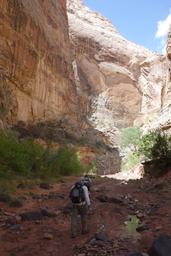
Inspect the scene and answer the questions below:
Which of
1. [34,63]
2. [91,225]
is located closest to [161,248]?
[91,225]

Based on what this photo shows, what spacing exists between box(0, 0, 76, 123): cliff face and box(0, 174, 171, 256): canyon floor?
12.6 metres

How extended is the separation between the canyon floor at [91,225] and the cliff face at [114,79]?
4204cm

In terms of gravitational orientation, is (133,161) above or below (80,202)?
above

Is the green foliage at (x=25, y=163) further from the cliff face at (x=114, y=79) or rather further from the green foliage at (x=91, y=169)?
the cliff face at (x=114, y=79)

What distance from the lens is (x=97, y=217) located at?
8578 mm

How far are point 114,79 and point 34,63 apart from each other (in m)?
31.1

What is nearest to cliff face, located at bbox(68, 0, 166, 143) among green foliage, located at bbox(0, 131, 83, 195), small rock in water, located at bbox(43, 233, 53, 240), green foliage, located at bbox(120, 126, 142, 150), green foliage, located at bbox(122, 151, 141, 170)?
green foliage, located at bbox(120, 126, 142, 150)

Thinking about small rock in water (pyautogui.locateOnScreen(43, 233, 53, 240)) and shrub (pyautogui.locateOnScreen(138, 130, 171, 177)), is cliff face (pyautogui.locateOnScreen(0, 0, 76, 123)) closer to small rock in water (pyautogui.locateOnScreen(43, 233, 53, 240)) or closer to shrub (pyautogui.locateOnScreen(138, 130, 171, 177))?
shrub (pyautogui.locateOnScreen(138, 130, 171, 177))

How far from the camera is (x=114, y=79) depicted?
2288 inches

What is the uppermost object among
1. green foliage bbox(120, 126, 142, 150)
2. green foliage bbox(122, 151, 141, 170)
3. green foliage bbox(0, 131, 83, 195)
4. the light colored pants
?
green foliage bbox(120, 126, 142, 150)

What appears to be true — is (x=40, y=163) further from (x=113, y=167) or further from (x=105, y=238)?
(x=113, y=167)

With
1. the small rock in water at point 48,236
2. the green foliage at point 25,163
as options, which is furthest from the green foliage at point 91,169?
the small rock in water at point 48,236

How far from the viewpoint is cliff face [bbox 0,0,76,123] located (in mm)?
24859

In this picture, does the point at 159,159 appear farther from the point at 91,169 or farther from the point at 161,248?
the point at 91,169
